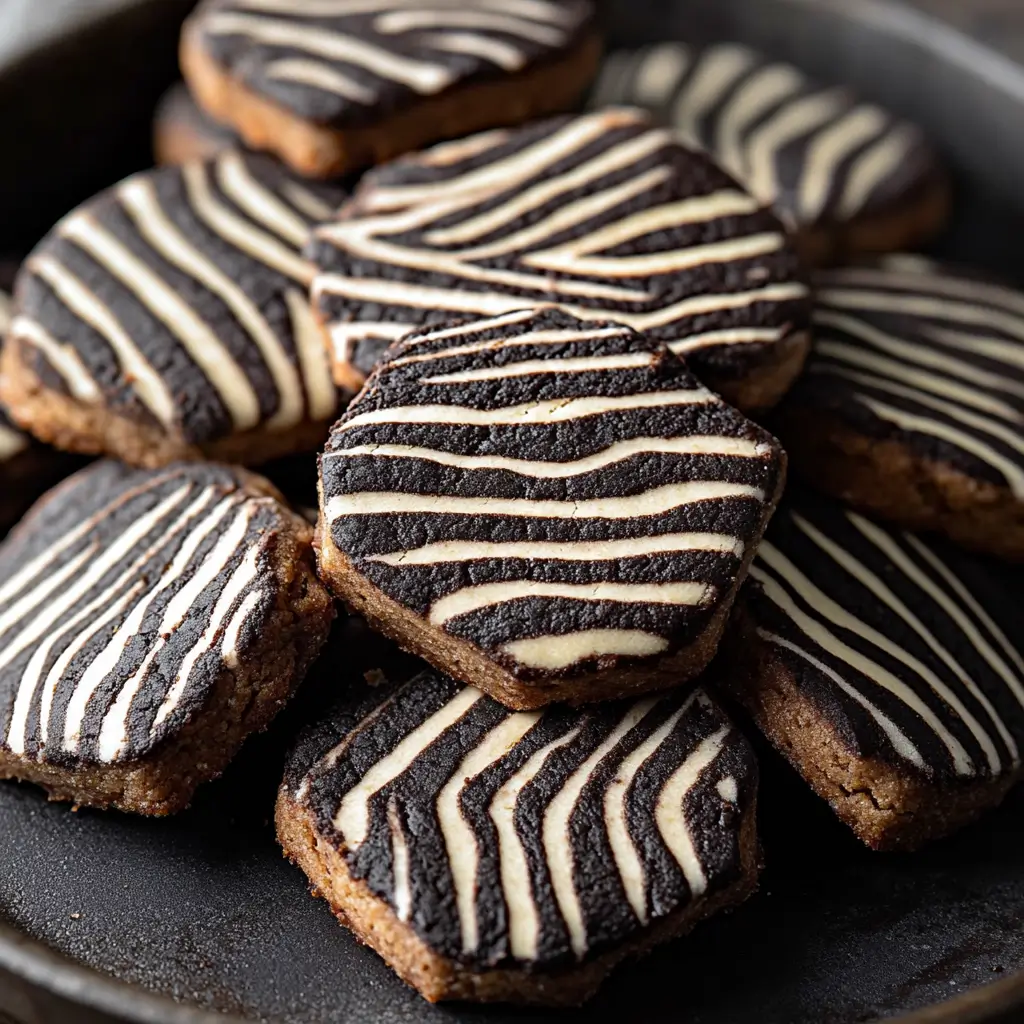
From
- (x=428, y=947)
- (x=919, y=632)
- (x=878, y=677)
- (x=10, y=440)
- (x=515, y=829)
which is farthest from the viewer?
(x=10, y=440)

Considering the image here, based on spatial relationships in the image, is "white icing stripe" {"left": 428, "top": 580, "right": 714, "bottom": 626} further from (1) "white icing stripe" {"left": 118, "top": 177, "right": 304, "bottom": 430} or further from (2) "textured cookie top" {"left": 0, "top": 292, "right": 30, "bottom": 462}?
(2) "textured cookie top" {"left": 0, "top": 292, "right": 30, "bottom": 462}

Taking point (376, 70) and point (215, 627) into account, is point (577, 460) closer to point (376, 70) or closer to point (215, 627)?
point (215, 627)

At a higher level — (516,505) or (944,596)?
(516,505)

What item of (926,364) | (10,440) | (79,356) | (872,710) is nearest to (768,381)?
(926,364)

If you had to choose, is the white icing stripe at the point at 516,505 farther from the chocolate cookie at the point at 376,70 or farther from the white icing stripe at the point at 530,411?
the chocolate cookie at the point at 376,70

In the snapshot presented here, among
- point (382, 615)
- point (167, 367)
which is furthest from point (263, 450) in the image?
point (382, 615)

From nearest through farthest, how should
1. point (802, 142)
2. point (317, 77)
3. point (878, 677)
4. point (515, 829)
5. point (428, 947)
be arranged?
point (428, 947) → point (515, 829) → point (878, 677) → point (317, 77) → point (802, 142)
